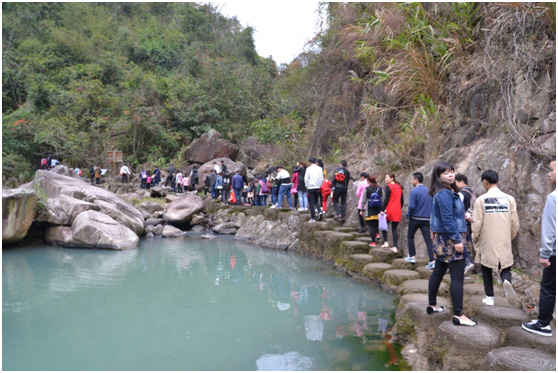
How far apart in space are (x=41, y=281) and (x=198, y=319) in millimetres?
3847

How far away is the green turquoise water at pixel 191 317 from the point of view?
159 inches

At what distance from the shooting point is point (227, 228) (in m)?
13.2

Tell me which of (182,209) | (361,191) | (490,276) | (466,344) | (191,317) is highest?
(361,191)

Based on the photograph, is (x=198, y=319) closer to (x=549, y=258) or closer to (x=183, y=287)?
(x=183, y=287)

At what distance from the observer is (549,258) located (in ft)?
10.4

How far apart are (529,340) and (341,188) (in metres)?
5.89

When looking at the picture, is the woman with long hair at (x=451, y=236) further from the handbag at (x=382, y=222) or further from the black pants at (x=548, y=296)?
the handbag at (x=382, y=222)

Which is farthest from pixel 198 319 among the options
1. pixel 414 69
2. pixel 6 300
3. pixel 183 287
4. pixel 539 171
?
pixel 414 69

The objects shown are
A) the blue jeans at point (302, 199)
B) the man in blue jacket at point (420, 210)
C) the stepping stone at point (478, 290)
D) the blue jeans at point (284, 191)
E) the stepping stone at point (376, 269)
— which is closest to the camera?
the stepping stone at point (478, 290)

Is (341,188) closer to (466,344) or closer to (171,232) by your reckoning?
(466,344)

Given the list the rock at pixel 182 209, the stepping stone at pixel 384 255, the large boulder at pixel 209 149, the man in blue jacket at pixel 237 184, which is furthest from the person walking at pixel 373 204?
the large boulder at pixel 209 149

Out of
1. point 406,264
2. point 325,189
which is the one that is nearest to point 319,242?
point 325,189

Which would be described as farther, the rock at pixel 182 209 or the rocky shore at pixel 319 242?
the rock at pixel 182 209

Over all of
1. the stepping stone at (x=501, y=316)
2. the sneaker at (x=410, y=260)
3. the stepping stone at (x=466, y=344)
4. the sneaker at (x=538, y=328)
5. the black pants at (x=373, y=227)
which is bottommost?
the stepping stone at (x=466, y=344)
